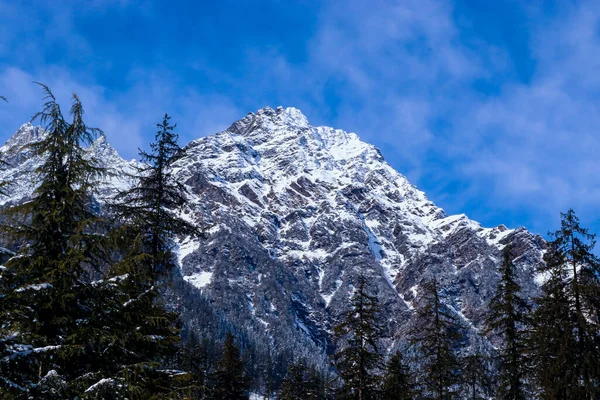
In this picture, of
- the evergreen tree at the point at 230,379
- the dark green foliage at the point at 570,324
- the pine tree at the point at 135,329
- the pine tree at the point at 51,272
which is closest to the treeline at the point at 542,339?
the dark green foliage at the point at 570,324

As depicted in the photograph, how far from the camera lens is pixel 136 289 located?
11.0 meters

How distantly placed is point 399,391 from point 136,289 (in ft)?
83.0

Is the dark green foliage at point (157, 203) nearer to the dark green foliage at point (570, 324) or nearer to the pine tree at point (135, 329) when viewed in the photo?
the pine tree at point (135, 329)

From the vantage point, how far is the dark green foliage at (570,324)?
19500 millimetres

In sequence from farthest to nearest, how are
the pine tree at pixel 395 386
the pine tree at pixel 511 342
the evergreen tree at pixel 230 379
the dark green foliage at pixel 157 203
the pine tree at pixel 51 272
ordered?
the evergreen tree at pixel 230 379, the pine tree at pixel 395 386, the pine tree at pixel 511 342, the dark green foliage at pixel 157 203, the pine tree at pixel 51 272

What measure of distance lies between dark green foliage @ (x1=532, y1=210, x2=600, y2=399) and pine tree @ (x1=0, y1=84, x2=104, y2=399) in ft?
57.7

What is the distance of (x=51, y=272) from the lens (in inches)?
380

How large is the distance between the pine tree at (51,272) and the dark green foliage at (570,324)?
1759 cm

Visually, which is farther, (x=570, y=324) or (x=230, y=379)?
(x=230, y=379)

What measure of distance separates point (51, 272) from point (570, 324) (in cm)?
1857

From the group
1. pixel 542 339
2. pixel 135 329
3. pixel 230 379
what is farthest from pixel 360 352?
pixel 135 329

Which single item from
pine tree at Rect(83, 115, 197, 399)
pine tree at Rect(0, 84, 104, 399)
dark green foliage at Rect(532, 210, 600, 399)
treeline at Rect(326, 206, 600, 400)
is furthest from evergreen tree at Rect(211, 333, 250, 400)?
pine tree at Rect(0, 84, 104, 399)

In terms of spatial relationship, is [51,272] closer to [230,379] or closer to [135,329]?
[135,329]

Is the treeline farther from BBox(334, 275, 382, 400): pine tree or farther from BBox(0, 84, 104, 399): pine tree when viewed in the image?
BBox(0, 84, 104, 399): pine tree
